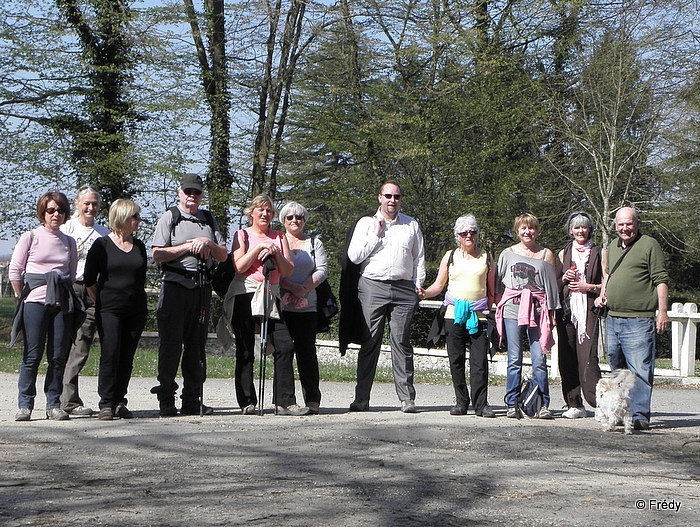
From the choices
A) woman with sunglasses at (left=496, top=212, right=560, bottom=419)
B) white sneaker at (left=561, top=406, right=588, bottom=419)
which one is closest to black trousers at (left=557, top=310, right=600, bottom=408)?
white sneaker at (left=561, top=406, right=588, bottom=419)

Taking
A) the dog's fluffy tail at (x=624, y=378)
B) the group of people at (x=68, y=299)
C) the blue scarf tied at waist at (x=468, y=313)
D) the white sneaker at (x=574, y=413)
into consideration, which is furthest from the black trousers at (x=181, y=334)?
the dog's fluffy tail at (x=624, y=378)

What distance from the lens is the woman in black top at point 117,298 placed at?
8.85 meters

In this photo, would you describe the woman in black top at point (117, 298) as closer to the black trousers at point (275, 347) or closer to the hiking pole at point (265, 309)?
the black trousers at point (275, 347)

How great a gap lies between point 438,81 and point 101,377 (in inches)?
819

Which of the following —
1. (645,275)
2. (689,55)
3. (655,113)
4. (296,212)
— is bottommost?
(645,275)

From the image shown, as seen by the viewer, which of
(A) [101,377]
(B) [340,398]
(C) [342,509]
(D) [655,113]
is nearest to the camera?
(C) [342,509]

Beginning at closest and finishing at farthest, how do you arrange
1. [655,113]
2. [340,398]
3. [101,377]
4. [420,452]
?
[420,452] < [101,377] < [340,398] < [655,113]

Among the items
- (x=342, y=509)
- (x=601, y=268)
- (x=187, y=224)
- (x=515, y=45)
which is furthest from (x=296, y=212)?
(x=515, y=45)

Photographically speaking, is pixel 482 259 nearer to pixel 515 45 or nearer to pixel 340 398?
pixel 340 398

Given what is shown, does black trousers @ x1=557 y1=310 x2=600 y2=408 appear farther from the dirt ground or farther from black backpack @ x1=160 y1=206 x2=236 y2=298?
black backpack @ x1=160 y1=206 x2=236 y2=298

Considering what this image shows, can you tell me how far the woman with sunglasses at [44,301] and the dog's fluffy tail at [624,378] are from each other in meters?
4.66

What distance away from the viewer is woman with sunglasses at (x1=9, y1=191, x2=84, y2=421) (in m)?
8.75

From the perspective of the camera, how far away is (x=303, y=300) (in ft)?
31.4

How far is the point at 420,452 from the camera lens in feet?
23.1
